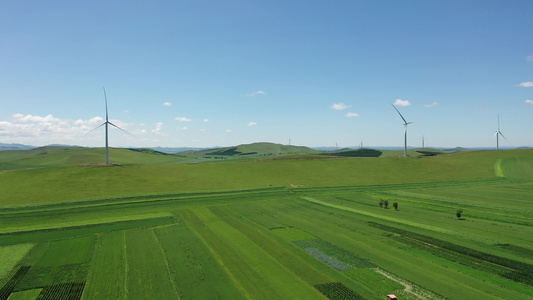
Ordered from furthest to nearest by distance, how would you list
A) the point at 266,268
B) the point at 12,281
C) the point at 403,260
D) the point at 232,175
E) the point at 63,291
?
the point at 232,175 → the point at 403,260 → the point at 266,268 → the point at 12,281 → the point at 63,291

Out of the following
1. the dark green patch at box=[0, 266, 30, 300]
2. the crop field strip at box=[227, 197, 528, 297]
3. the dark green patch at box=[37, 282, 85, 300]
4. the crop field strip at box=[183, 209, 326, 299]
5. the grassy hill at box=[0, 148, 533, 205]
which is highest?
the grassy hill at box=[0, 148, 533, 205]

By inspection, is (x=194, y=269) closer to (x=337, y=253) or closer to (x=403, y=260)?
(x=337, y=253)

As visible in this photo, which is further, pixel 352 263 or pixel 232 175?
pixel 232 175

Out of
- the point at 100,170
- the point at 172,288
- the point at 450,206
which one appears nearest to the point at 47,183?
the point at 100,170

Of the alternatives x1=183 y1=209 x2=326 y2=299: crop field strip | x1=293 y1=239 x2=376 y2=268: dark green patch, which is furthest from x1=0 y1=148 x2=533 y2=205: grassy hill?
x1=293 y1=239 x2=376 y2=268: dark green patch

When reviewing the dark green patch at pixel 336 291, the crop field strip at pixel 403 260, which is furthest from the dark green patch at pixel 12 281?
the crop field strip at pixel 403 260

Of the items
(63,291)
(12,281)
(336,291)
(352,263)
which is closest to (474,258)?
(352,263)

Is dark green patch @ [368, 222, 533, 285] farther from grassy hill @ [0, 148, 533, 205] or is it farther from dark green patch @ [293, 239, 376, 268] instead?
grassy hill @ [0, 148, 533, 205]

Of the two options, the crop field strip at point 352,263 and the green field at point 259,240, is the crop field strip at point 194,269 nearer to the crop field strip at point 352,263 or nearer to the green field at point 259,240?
the green field at point 259,240

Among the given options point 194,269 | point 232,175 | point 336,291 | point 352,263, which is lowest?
point 194,269

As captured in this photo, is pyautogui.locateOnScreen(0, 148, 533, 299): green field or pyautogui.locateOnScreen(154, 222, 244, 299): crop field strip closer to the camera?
pyautogui.locateOnScreen(154, 222, 244, 299): crop field strip
